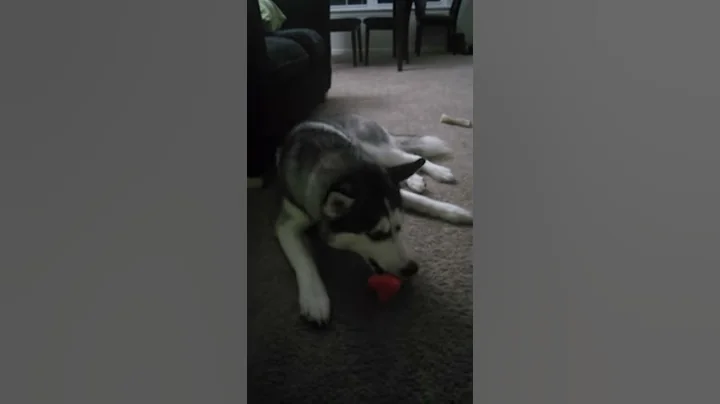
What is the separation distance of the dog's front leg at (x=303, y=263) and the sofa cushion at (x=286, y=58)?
0.21 metres

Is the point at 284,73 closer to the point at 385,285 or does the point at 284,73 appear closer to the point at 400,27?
the point at 400,27

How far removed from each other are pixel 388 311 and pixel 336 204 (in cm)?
19

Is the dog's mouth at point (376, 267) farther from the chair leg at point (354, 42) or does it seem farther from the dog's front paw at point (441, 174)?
the chair leg at point (354, 42)

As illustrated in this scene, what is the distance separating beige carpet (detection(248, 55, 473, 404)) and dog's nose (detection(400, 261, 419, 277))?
1 cm

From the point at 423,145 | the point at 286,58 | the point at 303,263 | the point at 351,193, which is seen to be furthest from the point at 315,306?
the point at 286,58

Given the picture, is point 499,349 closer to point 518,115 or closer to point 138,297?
point 518,115

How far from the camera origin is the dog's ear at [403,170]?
3.36 feet

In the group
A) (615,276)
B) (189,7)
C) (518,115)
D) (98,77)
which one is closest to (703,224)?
(615,276)

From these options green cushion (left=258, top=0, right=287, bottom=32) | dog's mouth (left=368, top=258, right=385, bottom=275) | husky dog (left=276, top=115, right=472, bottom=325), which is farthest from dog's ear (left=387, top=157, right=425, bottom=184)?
green cushion (left=258, top=0, right=287, bottom=32)

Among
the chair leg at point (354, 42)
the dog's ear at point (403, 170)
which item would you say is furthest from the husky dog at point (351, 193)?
the chair leg at point (354, 42)

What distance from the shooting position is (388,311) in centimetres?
100

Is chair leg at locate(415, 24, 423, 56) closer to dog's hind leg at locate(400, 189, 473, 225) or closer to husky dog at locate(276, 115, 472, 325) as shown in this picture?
husky dog at locate(276, 115, 472, 325)

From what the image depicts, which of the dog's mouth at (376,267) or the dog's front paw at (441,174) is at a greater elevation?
the dog's front paw at (441,174)

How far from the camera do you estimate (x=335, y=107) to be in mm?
1044
